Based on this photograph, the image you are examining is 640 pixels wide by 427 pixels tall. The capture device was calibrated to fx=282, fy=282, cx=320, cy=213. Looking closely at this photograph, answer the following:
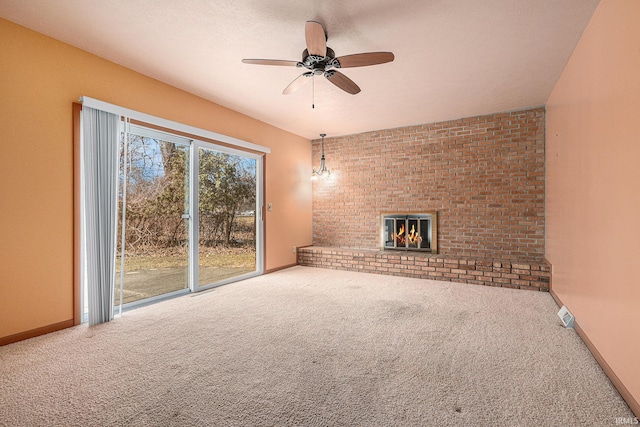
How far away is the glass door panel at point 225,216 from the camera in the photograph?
3928 millimetres

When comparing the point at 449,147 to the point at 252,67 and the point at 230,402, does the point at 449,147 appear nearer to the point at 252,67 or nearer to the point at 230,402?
the point at 252,67

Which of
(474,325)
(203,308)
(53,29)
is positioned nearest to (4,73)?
(53,29)

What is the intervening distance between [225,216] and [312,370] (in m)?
2.93

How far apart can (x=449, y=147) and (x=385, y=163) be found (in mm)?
1119

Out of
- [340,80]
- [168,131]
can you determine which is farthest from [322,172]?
[340,80]

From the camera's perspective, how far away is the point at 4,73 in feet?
7.45

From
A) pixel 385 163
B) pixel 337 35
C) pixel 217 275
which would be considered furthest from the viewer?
pixel 385 163

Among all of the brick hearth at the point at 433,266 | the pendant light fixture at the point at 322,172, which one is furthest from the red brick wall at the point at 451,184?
the brick hearth at the point at 433,266

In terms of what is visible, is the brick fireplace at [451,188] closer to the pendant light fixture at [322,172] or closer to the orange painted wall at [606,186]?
the pendant light fixture at [322,172]

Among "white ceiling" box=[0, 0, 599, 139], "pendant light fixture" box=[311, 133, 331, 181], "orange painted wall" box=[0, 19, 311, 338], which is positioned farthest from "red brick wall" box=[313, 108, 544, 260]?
"orange painted wall" box=[0, 19, 311, 338]

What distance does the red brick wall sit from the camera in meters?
4.25

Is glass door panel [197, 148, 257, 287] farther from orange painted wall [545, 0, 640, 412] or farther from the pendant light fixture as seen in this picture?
orange painted wall [545, 0, 640, 412]

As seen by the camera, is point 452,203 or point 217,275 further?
point 452,203

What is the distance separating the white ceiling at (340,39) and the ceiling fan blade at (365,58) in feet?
0.92
